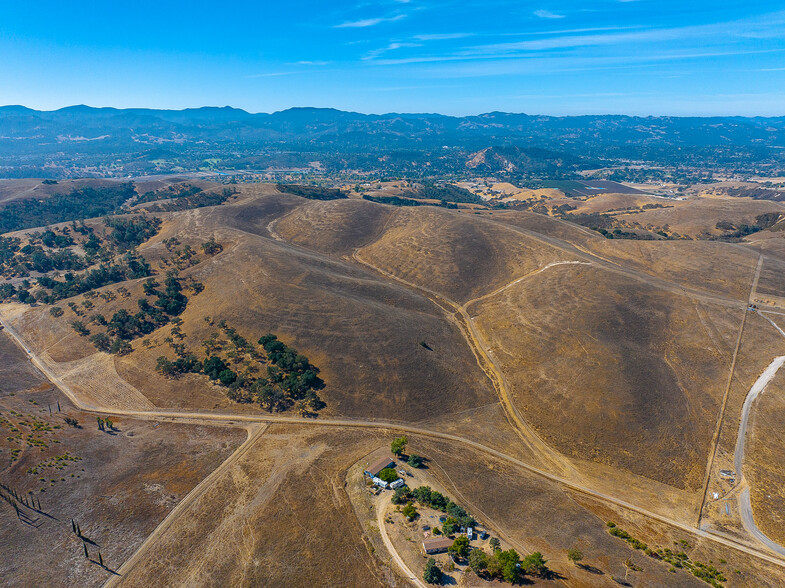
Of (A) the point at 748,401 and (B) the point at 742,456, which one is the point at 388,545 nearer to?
(B) the point at 742,456

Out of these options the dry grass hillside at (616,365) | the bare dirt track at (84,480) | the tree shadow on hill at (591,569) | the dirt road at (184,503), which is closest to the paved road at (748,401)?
the dry grass hillside at (616,365)

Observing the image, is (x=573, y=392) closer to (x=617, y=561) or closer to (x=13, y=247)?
(x=617, y=561)

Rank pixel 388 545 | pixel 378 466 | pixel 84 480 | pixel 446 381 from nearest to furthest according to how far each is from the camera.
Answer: pixel 388 545
pixel 84 480
pixel 378 466
pixel 446 381

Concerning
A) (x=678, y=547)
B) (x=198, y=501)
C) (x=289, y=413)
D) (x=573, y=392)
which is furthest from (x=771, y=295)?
(x=198, y=501)

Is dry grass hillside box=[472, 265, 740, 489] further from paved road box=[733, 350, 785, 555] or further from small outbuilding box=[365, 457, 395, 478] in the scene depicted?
small outbuilding box=[365, 457, 395, 478]

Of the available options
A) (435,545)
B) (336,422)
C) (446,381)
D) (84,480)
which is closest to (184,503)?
(84,480)
